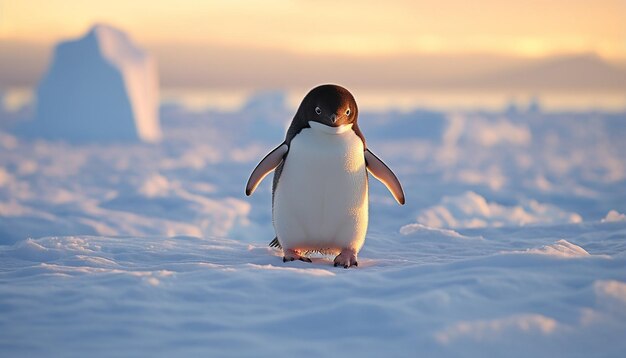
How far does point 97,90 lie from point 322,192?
2283 centimetres

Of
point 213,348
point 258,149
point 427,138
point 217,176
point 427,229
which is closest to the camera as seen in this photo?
point 213,348

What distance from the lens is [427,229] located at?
5.25 m

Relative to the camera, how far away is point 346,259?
3951 mm

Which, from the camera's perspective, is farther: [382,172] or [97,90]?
[97,90]

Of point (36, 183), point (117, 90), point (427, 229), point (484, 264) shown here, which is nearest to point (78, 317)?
point (484, 264)

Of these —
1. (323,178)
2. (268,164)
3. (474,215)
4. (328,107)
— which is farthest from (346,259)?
(474,215)

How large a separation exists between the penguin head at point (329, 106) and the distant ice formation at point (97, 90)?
22010mm

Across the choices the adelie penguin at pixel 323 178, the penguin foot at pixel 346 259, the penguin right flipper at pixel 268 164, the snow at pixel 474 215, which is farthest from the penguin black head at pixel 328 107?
the snow at pixel 474 215

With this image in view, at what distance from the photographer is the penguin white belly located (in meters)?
3.87

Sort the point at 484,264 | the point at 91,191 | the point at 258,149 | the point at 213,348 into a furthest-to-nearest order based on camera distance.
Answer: the point at 258,149, the point at 91,191, the point at 484,264, the point at 213,348

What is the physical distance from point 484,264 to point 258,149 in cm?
2349

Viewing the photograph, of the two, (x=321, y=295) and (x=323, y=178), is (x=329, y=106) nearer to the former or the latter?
(x=323, y=178)

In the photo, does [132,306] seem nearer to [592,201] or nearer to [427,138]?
[592,201]

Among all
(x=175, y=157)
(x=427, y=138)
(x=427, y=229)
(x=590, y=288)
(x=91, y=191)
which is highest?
(x=427, y=138)
